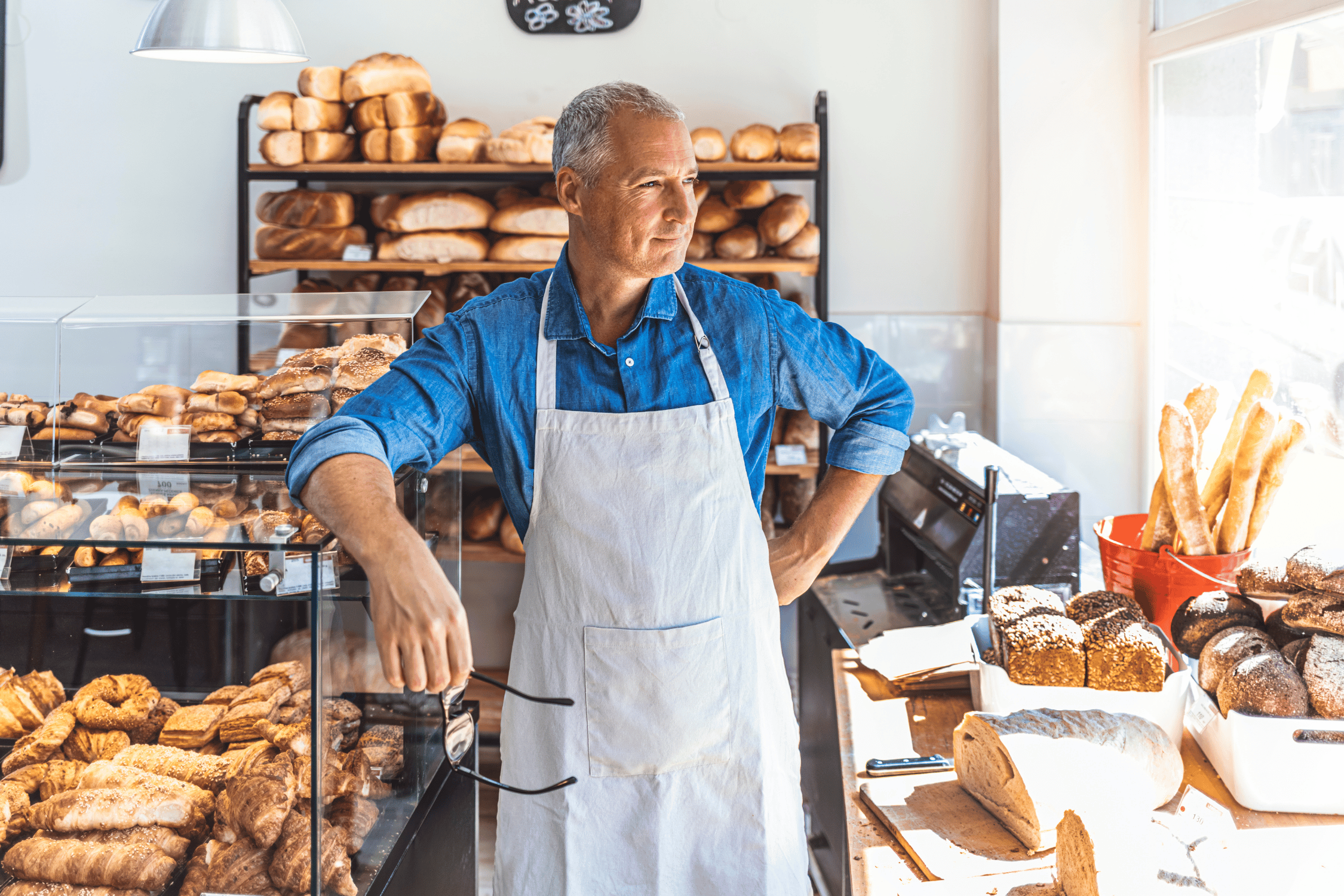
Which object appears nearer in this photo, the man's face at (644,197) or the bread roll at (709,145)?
the man's face at (644,197)

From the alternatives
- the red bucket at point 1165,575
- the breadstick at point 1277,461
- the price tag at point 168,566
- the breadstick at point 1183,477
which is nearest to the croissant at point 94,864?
the price tag at point 168,566

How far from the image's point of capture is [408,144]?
3061mm

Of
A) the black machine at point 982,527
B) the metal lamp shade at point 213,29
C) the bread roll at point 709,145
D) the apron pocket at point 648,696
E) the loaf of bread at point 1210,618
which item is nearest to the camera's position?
the apron pocket at point 648,696

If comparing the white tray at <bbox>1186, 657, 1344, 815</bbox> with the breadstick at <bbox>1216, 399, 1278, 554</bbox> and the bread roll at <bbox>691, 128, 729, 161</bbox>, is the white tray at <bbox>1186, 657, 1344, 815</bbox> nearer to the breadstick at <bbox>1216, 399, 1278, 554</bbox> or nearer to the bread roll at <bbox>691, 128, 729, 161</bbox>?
the breadstick at <bbox>1216, 399, 1278, 554</bbox>

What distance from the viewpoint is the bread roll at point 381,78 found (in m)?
3.06

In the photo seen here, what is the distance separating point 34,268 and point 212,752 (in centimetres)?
282

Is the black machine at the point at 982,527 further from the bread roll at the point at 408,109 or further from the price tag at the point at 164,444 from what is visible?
the bread roll at the point at 408,109

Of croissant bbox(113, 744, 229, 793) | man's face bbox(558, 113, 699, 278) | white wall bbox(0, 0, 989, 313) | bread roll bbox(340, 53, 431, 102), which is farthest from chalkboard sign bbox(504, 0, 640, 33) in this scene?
croissant bbox(113, 744, 229, 793)

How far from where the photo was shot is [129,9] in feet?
11.1

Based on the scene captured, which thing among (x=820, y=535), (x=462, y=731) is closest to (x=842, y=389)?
(x=820, y=535)

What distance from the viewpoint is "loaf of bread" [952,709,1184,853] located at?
1213 mm

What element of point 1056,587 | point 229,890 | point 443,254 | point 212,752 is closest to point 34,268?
point 443,254

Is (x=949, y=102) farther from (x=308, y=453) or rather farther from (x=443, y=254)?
(x=308, y=453)

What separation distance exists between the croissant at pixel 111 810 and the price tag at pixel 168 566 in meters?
0.28
